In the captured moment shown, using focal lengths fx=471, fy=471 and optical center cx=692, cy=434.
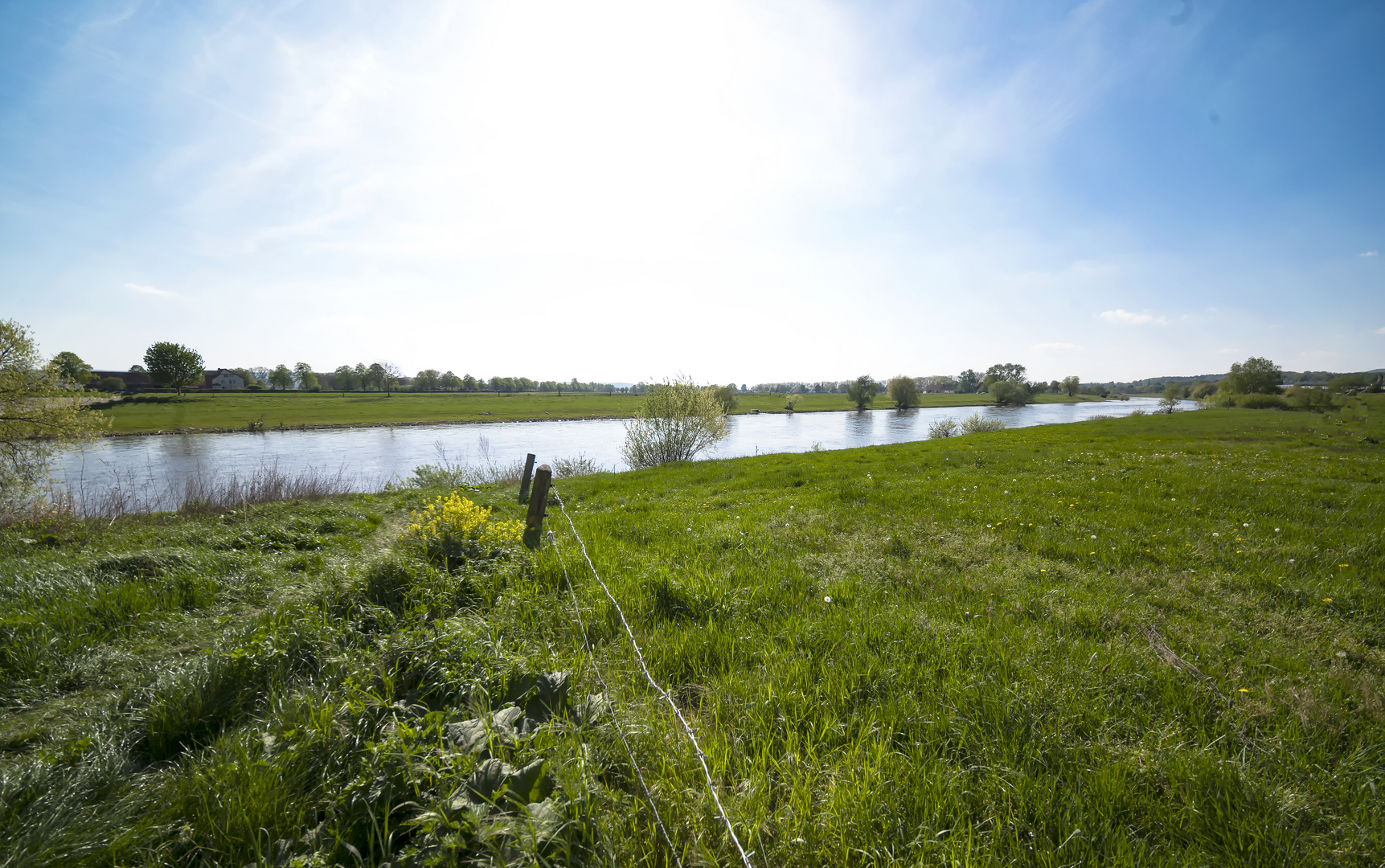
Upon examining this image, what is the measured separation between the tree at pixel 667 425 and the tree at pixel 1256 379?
6788 centimetres

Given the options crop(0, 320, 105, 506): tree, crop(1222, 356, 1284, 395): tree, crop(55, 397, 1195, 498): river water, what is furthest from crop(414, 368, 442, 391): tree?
crop(1222, 356, 1284, 395): tree

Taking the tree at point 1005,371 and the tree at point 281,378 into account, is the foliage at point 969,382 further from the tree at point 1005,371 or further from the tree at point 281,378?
the tree at point 281,378

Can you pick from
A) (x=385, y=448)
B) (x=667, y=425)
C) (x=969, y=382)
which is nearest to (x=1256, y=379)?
(x=667, y=425)

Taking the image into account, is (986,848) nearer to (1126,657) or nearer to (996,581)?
(1126,657)

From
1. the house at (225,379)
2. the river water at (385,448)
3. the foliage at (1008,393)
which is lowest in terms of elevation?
the river water at (385,448)

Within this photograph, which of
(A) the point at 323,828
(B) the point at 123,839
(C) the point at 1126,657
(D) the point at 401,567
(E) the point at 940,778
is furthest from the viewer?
(D) the point at 401,567

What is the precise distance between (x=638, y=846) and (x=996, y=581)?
4940 millimetres

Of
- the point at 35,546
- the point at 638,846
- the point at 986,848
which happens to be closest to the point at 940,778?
the point at 986,848

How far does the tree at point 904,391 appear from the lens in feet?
307

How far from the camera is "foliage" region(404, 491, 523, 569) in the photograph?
17.8 ft

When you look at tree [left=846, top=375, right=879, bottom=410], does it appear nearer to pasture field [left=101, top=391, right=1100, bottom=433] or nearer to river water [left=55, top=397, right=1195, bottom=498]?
pasture field [left=101, top=391, right=1100, bottom=433]

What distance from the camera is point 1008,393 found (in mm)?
107938

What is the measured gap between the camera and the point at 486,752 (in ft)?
7.59

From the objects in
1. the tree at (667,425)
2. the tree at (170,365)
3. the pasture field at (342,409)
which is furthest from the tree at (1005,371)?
the tree at (170,365)
